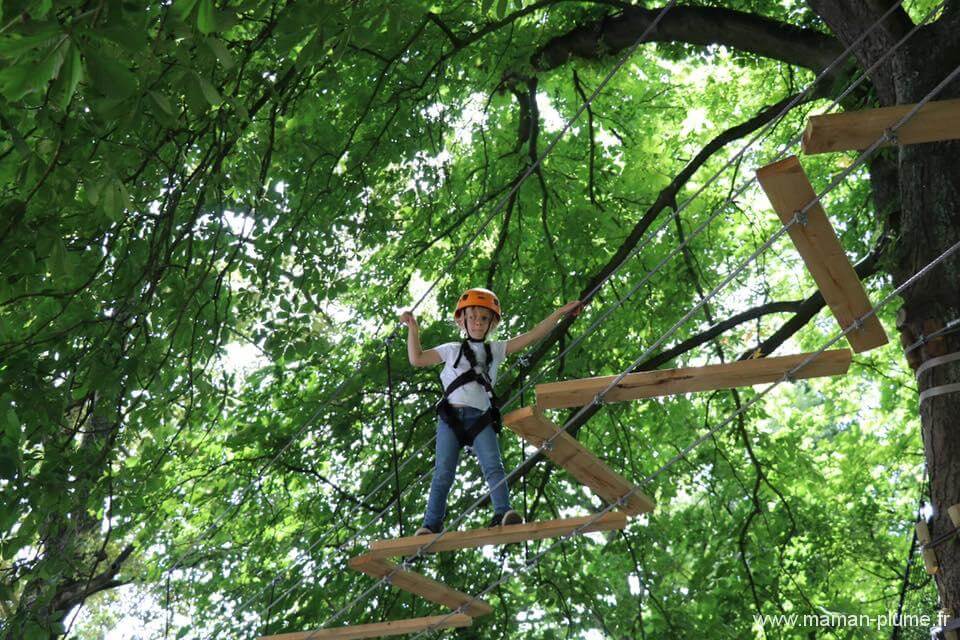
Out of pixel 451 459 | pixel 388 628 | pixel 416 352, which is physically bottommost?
pixel 388 628

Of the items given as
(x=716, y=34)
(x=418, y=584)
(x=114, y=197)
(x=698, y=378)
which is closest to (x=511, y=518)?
(x=418, y=584)

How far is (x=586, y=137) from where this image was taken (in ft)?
34.1

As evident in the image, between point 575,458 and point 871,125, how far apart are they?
6.38 feet

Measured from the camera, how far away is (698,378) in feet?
13.5

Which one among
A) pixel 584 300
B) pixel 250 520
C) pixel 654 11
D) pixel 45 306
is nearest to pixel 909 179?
pixel 584 300

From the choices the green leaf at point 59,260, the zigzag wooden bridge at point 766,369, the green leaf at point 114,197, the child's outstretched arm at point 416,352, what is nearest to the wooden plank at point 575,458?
the zigzag wooden bridge at point 766,369

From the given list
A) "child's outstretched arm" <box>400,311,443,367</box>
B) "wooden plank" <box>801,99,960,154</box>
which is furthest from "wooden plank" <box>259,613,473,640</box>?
"wooden plank" <box>801,99,960,154</box>

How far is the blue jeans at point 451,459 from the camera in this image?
533 centimetres

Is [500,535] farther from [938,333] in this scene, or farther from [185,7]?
[185,7]

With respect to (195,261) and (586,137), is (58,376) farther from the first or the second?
(586,137)

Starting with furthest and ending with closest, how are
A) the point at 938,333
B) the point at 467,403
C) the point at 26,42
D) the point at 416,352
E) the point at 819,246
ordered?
1. the point at 416,352
2. the point at 467,403
3. the point at 938,333
4. the point at 819,246
5. the point at 26,42

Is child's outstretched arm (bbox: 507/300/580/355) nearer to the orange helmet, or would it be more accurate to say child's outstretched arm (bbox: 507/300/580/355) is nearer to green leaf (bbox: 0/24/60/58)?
the orange helmet

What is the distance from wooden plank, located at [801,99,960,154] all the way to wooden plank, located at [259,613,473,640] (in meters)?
3.40

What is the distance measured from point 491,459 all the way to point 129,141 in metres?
2.96
